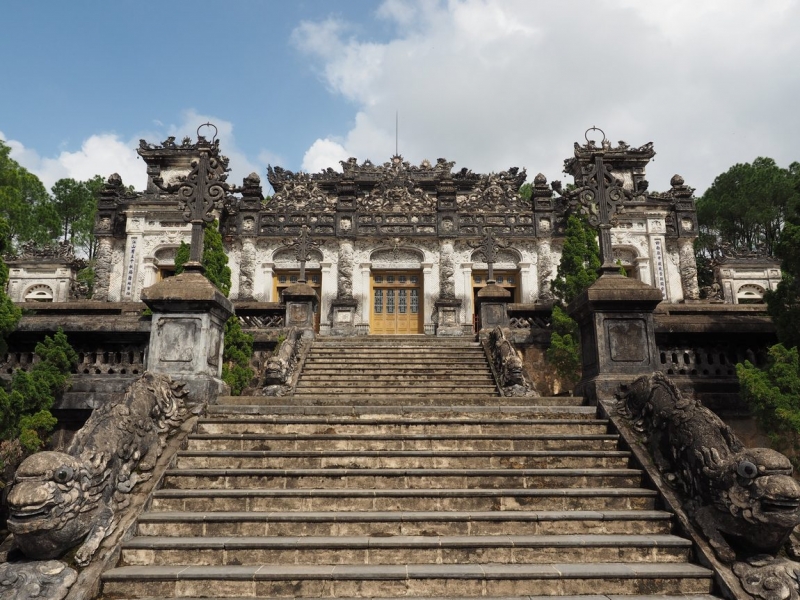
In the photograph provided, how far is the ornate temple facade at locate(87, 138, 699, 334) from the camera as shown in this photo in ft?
64.7

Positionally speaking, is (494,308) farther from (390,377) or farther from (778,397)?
(778,397)

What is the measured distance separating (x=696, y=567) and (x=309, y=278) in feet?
57.6

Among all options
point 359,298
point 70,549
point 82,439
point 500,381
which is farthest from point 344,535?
point 359,298

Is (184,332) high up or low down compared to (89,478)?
up

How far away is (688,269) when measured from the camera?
2058 centimetres

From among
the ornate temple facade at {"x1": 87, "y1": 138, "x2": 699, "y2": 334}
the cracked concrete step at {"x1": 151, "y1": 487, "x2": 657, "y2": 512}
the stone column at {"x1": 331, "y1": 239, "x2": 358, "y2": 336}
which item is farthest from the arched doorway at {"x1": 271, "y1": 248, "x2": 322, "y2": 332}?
the cracked concrete step at {"x1": 151, "y1": 487, "x2": 657, "y2": 512}

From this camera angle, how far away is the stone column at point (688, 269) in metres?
20.2

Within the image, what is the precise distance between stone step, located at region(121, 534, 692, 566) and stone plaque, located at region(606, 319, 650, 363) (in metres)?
2.78

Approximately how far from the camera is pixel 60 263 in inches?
877

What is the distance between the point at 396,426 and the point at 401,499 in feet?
3.92

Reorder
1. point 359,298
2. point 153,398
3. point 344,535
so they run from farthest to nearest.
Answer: point 359,298
point 153,398
point 344,535

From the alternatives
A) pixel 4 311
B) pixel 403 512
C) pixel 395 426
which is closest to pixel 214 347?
pixel 4 311

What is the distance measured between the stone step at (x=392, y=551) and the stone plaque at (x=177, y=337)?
2875 millimetres

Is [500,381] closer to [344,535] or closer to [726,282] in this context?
[344,535]
